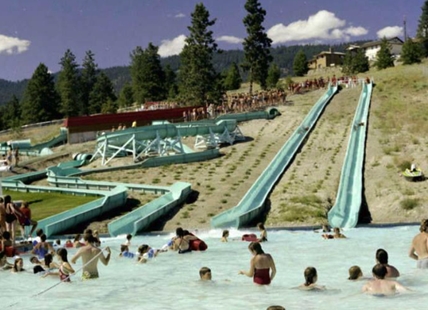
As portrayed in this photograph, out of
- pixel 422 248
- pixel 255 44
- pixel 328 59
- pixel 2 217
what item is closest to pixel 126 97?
pixel 255 44

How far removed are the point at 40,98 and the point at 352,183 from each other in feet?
210

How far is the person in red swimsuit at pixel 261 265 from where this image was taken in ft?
31.4

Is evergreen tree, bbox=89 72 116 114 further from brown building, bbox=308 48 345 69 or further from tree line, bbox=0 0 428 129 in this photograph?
brown building, bbox=308 48 345 69

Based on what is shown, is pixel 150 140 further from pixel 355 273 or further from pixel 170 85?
pixel 170 85

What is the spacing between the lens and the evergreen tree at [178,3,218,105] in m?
56.7

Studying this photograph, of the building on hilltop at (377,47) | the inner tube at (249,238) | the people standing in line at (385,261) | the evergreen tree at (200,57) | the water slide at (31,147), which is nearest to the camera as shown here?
the people standing in line at (385,261)

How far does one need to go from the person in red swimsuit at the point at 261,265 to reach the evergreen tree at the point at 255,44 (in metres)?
54.4

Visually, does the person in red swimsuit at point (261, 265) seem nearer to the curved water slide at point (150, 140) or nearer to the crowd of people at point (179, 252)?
the crowd of people at point (179, 252)

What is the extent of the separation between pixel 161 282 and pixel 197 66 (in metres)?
47.1

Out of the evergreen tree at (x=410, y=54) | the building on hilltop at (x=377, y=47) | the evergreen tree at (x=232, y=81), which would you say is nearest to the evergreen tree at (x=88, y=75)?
the evergreen tree at (x=232, y=81)

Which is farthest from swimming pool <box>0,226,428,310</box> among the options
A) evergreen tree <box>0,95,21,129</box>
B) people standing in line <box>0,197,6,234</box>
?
evergreen tree <box>0,95,21,129</box>

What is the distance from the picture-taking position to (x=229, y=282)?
11086 mm

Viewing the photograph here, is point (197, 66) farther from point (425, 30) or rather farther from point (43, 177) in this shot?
point (425, 30)

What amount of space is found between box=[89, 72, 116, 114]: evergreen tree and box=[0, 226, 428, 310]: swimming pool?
77.6m
